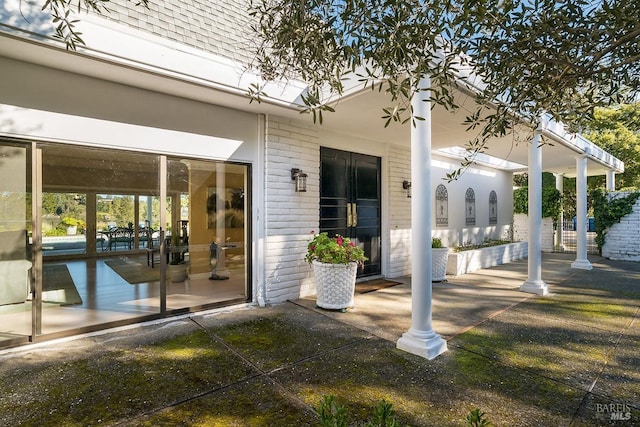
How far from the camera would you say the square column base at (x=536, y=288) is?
218 inches

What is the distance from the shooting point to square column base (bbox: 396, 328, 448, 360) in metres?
3.21

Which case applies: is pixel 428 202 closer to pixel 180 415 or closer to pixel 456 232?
pixel 180 415

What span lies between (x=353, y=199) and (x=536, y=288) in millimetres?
3454

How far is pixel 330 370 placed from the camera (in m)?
2.94

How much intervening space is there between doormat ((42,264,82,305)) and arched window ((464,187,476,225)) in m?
9.57

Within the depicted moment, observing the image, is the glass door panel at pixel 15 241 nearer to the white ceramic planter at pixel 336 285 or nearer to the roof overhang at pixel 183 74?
the roof overhang at pixel 183 74

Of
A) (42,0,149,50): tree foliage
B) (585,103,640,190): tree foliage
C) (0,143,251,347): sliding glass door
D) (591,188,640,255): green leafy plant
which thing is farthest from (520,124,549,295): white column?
(585,103,640,190): tree foliage

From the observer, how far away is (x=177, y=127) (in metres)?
4.30

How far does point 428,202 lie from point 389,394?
6.04 ft

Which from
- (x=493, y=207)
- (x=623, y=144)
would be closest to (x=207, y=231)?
(x=493, y=207)

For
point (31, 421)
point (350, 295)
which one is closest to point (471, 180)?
point (350, 295)

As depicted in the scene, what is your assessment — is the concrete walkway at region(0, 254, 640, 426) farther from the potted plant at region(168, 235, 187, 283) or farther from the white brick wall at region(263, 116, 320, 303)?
the potted plant at region(168, 235, 187, 283)

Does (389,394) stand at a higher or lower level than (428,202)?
lower

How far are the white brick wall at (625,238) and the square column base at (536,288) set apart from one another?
20.5 ft
